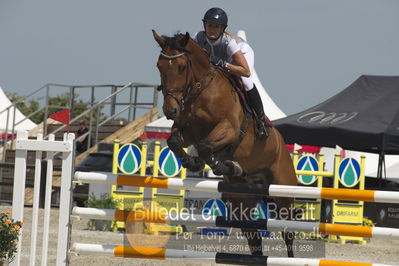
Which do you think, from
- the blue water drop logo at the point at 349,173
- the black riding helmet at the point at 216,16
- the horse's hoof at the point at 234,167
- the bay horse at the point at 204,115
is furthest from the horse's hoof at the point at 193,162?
the blue water drop logo at the point at 349,173

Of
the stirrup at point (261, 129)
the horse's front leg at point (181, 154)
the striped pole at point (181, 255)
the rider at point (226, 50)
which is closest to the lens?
the striped pole at point (181, 255)

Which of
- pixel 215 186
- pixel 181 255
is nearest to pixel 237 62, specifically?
pixel 215 186

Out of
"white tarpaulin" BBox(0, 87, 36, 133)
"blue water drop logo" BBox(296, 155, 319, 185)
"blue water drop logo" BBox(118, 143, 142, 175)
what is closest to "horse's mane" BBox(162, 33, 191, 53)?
"blue water drop logo" BBox(118, 143, 142, 175)

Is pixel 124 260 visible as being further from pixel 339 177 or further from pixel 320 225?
pixel 339 177

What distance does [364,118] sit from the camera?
12.1 metres

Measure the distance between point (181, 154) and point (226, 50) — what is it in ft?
3.31

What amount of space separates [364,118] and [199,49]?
23.6 feet

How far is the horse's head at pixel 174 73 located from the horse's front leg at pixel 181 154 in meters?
0.22

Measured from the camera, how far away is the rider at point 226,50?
5641 millimetres

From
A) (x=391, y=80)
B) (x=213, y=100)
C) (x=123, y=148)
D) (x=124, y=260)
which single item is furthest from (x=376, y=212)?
(x=213, y=100)

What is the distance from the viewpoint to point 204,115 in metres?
5.42

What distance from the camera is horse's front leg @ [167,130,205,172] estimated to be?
531 centimetres

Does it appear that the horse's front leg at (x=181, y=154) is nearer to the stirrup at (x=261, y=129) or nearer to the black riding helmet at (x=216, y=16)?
the stirrup at (x=261, y=129)

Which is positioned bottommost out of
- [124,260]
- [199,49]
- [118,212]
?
[124,260]
